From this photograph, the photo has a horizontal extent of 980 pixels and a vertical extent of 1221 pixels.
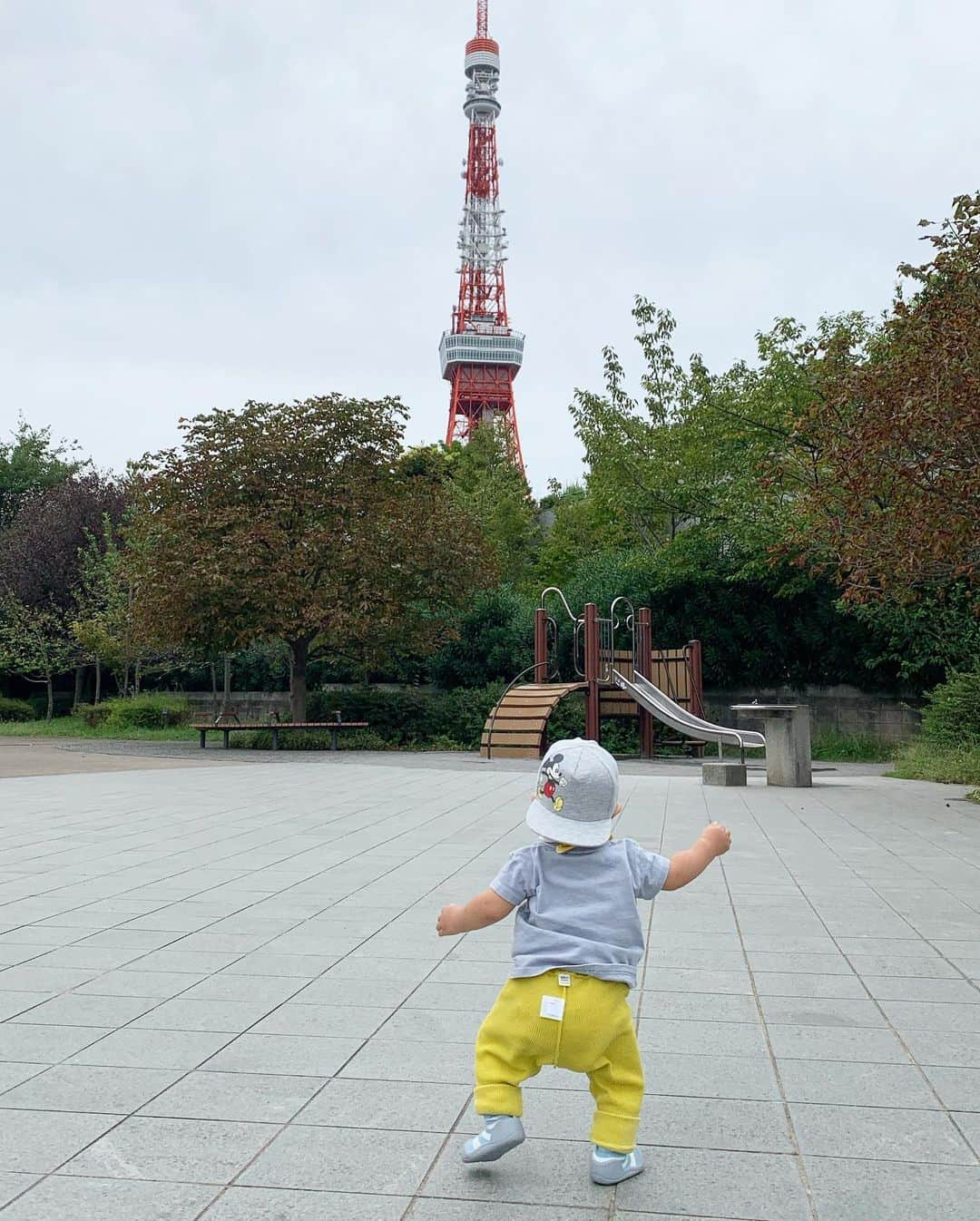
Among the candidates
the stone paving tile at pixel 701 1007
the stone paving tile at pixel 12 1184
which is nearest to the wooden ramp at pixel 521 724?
the stone paving tile at pixel 701 1007

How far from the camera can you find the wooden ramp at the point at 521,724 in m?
20.1

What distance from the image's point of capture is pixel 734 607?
25906 mm

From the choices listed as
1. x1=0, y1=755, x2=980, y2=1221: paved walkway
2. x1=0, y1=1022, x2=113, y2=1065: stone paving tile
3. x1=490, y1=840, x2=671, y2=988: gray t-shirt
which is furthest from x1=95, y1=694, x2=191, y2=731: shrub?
x1=490, y1=840, x2=671, y2=988: gray t-shirt

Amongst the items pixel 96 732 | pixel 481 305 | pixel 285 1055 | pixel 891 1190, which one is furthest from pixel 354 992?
pixel 481 305

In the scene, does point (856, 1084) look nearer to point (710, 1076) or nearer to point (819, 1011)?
point (710, 1076)

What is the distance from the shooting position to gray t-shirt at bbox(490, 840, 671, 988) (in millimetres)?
3125

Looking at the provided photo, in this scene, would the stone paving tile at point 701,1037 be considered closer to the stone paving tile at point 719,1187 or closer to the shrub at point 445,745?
the stone paving tile at point 719,1187

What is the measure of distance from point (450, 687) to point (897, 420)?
54.5ft

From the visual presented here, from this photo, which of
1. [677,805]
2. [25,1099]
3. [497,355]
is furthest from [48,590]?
[497,355]

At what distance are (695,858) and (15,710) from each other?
3304cm

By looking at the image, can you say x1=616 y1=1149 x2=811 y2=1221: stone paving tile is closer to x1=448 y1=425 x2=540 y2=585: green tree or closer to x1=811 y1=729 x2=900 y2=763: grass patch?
x1=811 y1=729 x2=900 y2=763: grass patch

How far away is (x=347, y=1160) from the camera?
3.12 metres

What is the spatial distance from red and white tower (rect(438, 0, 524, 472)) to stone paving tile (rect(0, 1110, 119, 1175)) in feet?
234

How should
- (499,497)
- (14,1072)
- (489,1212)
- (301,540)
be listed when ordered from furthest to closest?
(499,497)
(301,540)
(14,1072)
(489,1212)
